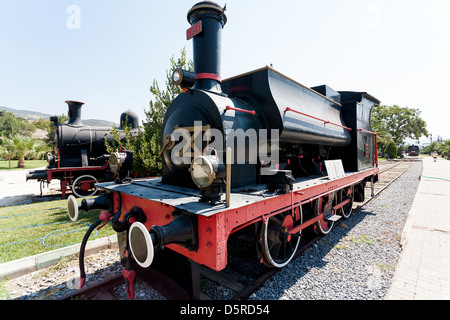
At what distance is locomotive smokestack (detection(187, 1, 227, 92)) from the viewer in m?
3.48

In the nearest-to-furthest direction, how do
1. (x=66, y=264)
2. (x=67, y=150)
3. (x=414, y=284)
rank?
(x=414, y=284), (x=66, y=264), (x=67, y=150)

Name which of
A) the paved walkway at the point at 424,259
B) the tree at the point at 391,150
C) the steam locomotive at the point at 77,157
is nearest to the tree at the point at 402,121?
the tree at the point at 391,150

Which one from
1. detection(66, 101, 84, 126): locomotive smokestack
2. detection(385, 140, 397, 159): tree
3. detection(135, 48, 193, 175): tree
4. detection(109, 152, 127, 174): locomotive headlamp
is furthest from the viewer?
detection(385, 140, 397, 159): tree

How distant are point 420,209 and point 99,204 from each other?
8.59 m

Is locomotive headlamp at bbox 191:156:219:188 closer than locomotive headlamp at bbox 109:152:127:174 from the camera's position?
Yes

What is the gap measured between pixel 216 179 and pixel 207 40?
7.76 feet

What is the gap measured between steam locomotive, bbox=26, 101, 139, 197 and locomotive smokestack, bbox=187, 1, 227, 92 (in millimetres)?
6221

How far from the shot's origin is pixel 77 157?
9766mm

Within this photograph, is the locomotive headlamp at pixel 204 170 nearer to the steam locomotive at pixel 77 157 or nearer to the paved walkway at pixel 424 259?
the paved walkway at pixel 424 259

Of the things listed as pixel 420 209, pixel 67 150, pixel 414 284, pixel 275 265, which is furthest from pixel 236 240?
pixel 67 150

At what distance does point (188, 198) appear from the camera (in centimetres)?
252

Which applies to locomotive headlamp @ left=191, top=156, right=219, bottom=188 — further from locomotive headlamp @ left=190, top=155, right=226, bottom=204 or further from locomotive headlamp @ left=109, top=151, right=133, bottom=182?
locomotive headlamp @ left=109, top=151, right=133, bottom=182

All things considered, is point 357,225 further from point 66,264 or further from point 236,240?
point 66,264

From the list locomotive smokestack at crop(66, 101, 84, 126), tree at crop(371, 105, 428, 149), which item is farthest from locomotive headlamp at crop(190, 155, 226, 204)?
tree at crop(371, 105, 428, 149)
